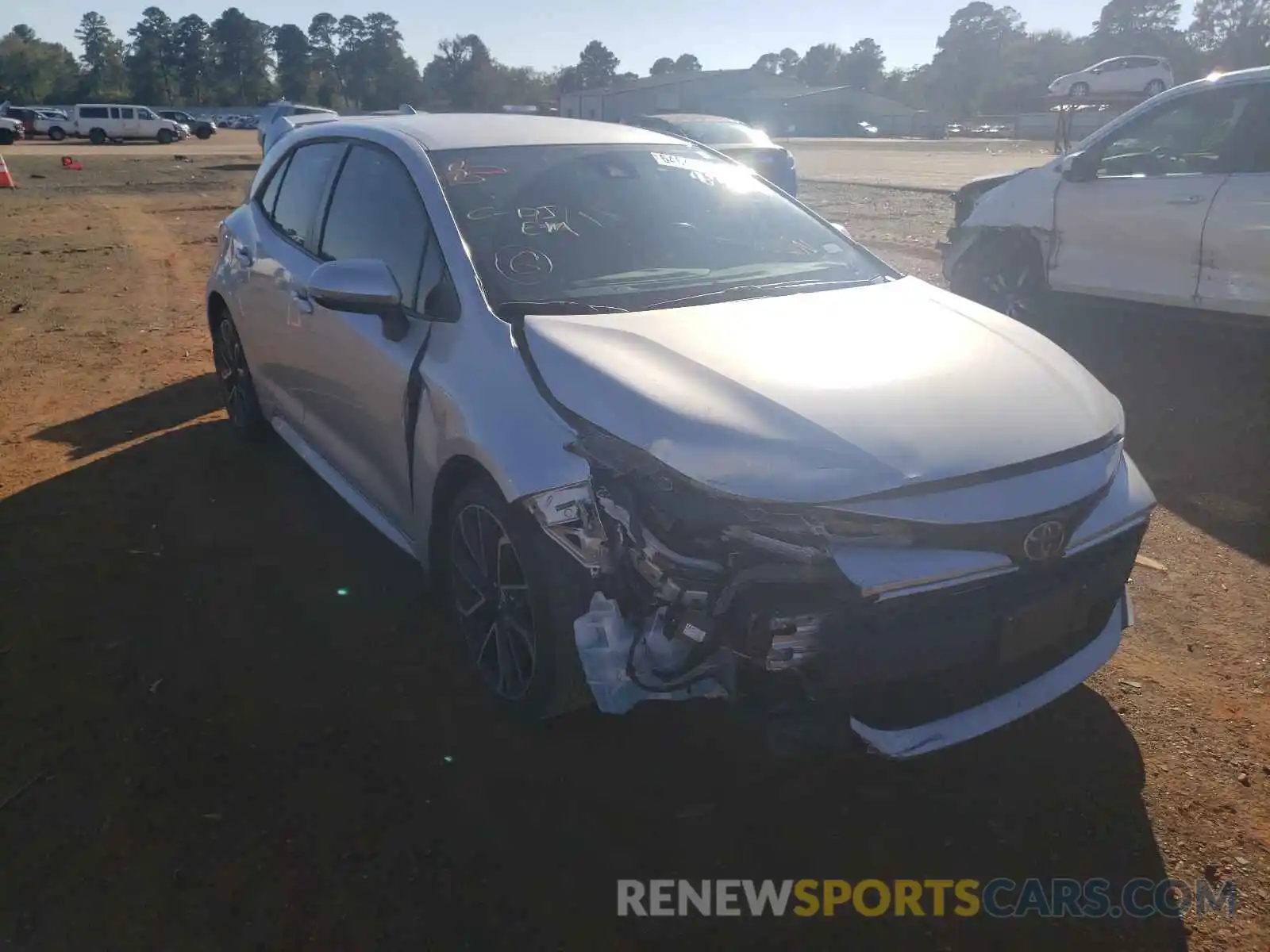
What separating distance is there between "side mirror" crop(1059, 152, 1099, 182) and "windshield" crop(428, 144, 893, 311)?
3.66 metres

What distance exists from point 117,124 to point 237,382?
49870mm

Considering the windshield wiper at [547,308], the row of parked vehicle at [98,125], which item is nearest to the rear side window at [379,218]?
the windshield wiper at [547,308]

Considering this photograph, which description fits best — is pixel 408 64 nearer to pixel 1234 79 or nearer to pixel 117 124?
pixel 117 124

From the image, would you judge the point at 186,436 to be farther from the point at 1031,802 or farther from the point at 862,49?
the point at 862,49

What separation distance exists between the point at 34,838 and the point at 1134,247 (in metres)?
6.75

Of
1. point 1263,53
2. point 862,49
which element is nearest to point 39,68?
point 862,49

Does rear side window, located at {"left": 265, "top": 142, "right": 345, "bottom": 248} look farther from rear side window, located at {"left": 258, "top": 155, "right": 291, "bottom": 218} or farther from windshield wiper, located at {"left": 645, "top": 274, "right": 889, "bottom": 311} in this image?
windshield wiper, located at {"left": 645, "top": 274, "right": 889, "bottom": 311}

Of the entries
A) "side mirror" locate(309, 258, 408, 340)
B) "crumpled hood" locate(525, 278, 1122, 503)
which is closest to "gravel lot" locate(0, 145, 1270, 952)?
"crumpled hood" locate(525, 278, 1122, 503)

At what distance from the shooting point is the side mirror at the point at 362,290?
316 centimetres

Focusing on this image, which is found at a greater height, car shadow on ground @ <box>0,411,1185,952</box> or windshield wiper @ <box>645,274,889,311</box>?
windshield wiper @ <box>645,274,889,311</box>

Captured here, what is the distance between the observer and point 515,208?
3477 mm

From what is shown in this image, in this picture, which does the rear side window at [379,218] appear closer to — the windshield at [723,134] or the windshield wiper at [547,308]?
the windshield wiper at [547,308]

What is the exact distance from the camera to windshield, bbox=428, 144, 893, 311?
3.29 m

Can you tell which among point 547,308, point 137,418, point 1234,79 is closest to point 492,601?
point 547,308
